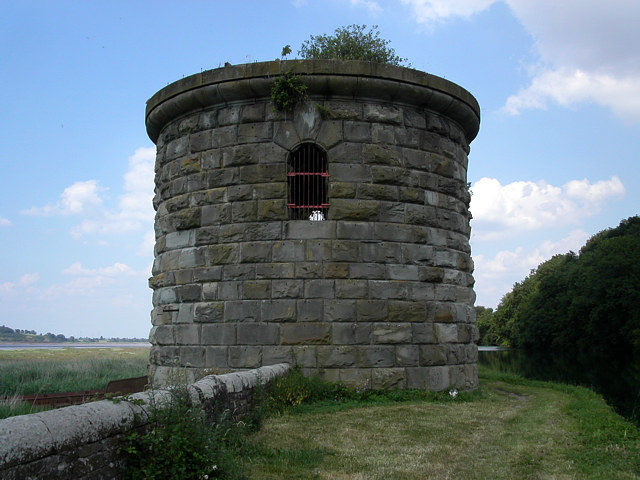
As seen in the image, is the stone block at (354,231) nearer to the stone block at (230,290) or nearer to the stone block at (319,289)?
the stone block at (319,289)

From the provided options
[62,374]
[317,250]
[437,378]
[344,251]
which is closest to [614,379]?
[437,378]

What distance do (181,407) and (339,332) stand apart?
15.9ft

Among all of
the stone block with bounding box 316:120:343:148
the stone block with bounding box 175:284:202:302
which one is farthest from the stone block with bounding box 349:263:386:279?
the stone block with bounding box 175:284:202:302

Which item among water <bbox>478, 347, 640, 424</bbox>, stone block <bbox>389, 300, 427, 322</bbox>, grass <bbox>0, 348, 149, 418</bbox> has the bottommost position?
water <bbox>478, 347, 640, 424</bbox>

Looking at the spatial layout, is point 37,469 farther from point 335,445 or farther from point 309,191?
point 309,191

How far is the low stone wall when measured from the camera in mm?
3012

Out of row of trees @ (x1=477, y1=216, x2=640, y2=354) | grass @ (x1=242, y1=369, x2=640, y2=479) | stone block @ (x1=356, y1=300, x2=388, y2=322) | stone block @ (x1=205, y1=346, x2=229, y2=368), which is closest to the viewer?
grass @ (x1=242, y1=369, x2=640, y2=479)

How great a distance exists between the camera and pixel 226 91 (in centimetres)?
995

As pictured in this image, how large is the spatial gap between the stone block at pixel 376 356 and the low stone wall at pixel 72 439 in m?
4.91

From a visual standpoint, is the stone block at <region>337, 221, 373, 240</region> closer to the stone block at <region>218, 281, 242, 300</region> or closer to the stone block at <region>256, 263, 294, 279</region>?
the stone block at <region>256, 263, 294, 279</region>

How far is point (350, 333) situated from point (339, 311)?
38 centimetres

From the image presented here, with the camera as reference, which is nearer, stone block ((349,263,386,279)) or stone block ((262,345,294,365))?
stone block ((262,345,294,365))

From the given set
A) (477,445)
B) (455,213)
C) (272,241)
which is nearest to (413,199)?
(455,213)

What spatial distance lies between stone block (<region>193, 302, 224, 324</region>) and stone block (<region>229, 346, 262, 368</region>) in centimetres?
57
